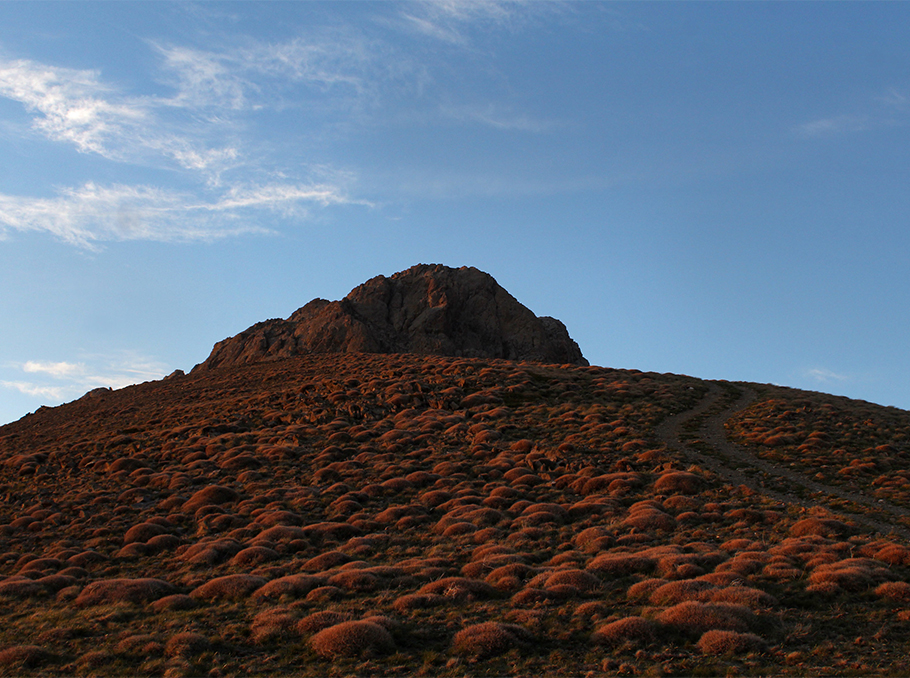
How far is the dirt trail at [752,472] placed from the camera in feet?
88.7

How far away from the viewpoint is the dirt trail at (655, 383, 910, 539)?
27047 millimetres

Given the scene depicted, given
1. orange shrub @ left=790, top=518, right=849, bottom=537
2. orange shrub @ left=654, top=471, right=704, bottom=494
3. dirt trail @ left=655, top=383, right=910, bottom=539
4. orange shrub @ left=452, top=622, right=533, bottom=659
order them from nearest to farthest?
orange shrub @ left=452, top=622, right=533, bottom=659 < orange shrub @ left=790, top=518, right=849, bottom=537 < dirt trail @ left=655, top=383, right=910, bottom=539 < orange shrub @ left=654, top=471, right=704, bottom=494

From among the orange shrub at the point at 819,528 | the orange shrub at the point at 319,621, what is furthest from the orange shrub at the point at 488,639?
the orange shrub at the point at 819,528

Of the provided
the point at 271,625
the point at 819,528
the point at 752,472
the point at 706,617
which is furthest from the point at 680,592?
the point at 752,472

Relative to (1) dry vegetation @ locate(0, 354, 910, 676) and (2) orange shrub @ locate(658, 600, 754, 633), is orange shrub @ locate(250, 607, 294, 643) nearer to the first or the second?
(1) dry vegetation @ locate(0, 354, 910, 676)

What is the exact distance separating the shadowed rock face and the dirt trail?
147ft

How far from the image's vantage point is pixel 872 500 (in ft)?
96.6

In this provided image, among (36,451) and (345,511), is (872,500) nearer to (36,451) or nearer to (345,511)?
(345,511)

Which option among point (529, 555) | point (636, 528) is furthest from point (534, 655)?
point (636, 528)

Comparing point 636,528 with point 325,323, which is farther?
point 325,323

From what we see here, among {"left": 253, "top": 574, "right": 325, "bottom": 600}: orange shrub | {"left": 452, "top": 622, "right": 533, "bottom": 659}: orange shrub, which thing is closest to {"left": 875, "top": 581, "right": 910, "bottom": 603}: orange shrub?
{"left": 452, "top": 622, "right": 533, "bottom": 659}: orange shrub

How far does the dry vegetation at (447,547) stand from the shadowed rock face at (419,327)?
3743 cm

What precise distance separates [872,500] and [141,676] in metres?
31.6

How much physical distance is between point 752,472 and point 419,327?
215 feet
